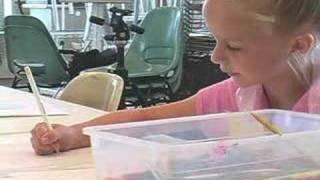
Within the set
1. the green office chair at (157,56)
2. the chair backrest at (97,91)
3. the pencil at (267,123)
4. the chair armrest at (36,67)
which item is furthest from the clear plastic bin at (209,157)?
the chair armrest at (36,67)

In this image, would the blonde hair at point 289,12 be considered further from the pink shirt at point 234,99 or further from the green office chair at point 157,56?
the green office chair at point 157,56

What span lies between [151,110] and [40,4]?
14.7 ft

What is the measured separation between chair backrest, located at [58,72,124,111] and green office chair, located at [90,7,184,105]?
6.94 feet

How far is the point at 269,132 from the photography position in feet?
2.65

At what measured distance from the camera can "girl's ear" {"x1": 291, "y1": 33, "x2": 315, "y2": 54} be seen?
980 millimetres

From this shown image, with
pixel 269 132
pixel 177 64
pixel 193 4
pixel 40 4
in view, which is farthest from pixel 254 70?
pixel 40 4

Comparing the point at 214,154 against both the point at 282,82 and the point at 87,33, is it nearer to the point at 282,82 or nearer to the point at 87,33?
the point at 282,82

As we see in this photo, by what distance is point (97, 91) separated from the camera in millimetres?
2027

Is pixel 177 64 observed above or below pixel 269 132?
below

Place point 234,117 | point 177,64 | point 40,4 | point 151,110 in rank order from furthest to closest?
1. point 40,4
2. point 177,64
3. point 151,110
4. point 234,117

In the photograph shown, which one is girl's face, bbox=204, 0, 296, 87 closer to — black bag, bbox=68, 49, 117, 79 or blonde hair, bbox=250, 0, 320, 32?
blonde hair, bbox=250, 0, 320, 32

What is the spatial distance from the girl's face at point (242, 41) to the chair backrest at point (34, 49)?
11.9 ft

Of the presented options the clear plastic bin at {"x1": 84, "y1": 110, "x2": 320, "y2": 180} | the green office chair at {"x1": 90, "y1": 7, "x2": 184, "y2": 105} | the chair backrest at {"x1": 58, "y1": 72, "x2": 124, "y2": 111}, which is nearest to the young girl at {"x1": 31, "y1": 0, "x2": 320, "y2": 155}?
the clear plastic bin at {"x1": 84, "y1": 110, "x2": 320, "y2": 180}

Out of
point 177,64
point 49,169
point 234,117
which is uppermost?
point 234,117
